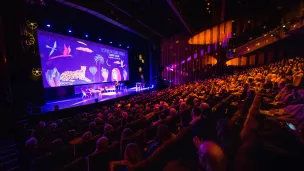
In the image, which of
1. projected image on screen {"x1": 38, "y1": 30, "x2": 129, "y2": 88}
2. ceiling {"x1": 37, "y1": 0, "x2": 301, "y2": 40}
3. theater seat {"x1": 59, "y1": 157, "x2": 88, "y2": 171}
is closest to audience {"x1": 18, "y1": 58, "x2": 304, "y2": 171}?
theater seat {"x1": 59, "y1": 157, "x2": 88, "y2": 171}

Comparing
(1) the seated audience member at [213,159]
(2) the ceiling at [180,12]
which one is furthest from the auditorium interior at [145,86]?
(2) the ceiling at [180,12]

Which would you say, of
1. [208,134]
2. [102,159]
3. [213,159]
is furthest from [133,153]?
[208,134]

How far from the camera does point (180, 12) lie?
45.8 ft

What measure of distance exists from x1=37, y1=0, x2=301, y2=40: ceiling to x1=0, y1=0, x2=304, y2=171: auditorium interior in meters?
0.13

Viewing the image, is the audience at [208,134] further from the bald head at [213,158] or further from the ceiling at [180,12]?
the ceiling at [180,12]

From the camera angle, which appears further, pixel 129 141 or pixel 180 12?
pixel 180 12

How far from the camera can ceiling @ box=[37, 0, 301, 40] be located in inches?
462

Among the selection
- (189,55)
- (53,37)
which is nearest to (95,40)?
(53,37)

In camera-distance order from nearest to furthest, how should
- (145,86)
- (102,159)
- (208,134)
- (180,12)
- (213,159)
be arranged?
1. (213,159)
2. (102,159)
3. (208,134)
4. (180,12)
5. (145,86)

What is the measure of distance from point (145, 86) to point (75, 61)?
10759 mm

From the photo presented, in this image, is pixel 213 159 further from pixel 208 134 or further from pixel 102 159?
pixel 208 134

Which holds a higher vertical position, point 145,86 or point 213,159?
point 213,159

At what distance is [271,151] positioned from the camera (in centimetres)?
192

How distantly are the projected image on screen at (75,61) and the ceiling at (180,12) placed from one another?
331 centimetres
